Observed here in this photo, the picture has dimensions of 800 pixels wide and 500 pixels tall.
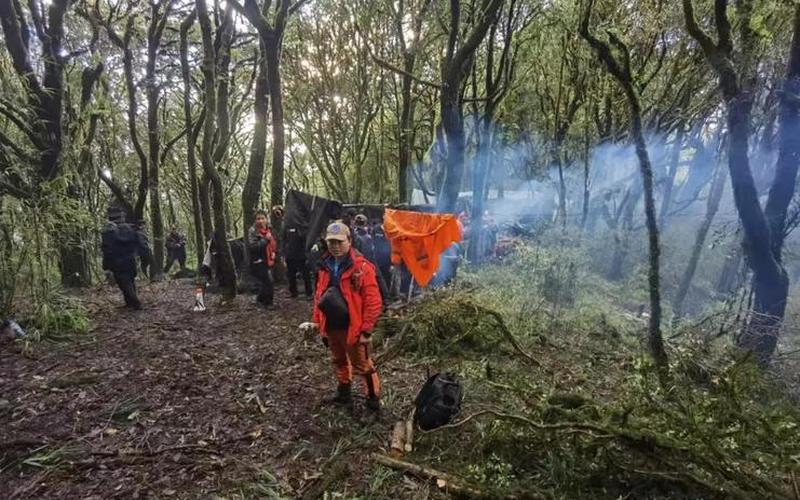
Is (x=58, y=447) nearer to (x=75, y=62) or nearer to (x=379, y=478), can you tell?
(x=379, y=478)

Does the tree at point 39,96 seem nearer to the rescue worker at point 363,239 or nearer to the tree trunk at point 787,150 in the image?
the rescue worker at point 363,239

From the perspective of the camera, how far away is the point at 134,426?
14.6 ft

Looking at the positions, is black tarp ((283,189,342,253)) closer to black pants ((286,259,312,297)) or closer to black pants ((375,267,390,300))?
black pants ((286,259,312,297))

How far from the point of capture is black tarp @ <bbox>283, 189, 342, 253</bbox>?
9336 millimetres

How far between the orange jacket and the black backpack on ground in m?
0.86

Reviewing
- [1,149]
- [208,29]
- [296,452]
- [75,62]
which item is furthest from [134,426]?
[75,62]

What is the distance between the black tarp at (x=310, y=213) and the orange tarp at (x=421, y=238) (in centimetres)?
130

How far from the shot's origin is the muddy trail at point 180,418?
3.72 m

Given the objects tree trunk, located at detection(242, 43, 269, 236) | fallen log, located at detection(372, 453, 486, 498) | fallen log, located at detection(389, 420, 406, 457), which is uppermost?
tree trunk, located at detection(242, 43, 269, 236)

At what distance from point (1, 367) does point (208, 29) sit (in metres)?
6.05

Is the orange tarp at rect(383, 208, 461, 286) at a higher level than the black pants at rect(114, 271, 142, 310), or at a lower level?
higher

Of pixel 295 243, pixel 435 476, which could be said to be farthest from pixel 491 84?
pixel 435 476

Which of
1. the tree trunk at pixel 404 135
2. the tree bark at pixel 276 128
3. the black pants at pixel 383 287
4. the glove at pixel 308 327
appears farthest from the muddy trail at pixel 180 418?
the tree trunk at pixel 404 135

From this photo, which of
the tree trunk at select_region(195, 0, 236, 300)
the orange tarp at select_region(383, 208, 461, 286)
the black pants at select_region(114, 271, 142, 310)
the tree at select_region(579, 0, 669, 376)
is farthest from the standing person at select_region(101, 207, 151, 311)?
the tree at select_region(579, 0, 669, 376)
